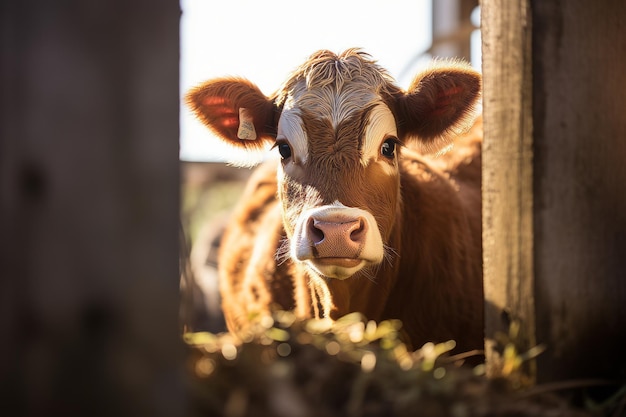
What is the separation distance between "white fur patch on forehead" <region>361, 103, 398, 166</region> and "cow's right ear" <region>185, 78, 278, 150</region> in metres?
0.69

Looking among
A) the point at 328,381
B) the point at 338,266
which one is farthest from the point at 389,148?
the point at 328,381

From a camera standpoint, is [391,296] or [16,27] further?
[391,296]

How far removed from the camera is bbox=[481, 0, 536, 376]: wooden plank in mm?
2203

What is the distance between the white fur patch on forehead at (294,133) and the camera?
3.87 meters

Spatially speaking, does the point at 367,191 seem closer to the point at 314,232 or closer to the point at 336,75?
the point at 314,232

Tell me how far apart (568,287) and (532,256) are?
18 cm

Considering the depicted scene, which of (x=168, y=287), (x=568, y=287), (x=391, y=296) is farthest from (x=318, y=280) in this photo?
(x=168, y=287)

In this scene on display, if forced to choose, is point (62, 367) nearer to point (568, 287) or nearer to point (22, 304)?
point (22, 304)

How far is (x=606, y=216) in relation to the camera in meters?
2.37

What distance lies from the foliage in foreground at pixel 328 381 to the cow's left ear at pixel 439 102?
7.97ft

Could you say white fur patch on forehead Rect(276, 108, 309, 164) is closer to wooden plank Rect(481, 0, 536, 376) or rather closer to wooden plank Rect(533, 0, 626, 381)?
wooden plank Rect(481, 0, 536, 376)

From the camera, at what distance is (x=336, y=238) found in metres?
3.25

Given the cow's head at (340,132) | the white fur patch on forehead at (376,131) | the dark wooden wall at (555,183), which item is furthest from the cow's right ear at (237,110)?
the dark wooden wall at (555,183)

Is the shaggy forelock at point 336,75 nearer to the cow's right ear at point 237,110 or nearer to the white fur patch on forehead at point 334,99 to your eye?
the white fur patch on forehead at point 334,99
